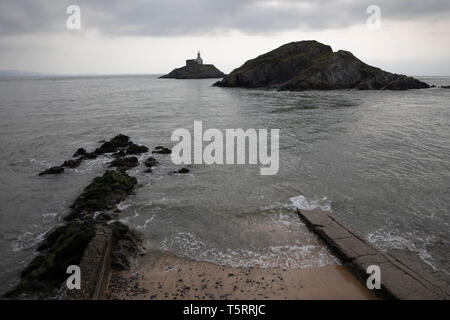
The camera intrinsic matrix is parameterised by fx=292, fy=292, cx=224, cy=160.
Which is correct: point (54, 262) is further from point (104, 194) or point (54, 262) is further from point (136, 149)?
point (136, 149)

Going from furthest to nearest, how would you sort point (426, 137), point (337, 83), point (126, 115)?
point (337, 83)
point (126, 115)
point (426, 137)

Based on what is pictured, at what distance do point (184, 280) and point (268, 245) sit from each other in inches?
157

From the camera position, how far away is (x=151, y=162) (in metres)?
23.1

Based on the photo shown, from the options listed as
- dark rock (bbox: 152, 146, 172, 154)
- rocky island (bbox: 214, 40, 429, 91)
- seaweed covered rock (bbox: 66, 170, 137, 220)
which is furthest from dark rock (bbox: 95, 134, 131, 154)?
rocky island (bbox: 214, 40, 429, 91)

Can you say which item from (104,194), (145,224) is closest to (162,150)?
(104,194)

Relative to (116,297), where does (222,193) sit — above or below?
above

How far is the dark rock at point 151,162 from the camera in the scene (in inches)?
894

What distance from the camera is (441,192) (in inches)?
666

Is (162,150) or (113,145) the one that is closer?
(162,150)

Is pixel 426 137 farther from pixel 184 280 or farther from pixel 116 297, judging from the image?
pixel 116 297

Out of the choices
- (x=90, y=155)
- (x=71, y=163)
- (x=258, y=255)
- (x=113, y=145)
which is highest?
(x=113, y=145)

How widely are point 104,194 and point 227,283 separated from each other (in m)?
9.74

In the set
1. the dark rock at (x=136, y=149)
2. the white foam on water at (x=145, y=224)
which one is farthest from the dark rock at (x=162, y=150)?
the white foam on water at (x=145, y=224)
